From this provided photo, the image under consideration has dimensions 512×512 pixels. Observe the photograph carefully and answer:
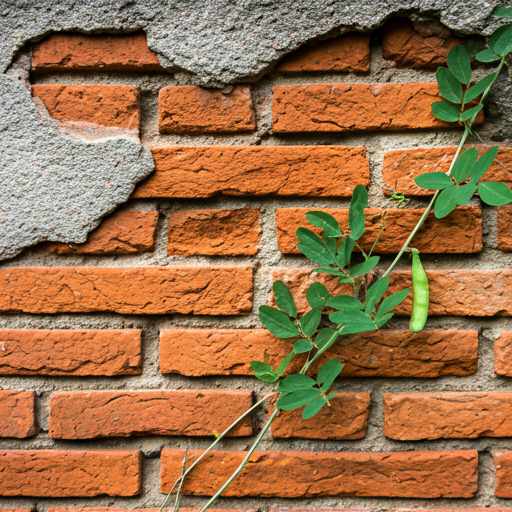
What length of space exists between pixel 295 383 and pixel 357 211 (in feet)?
0.96

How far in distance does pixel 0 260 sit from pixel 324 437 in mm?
637

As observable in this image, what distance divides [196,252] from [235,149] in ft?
0.62

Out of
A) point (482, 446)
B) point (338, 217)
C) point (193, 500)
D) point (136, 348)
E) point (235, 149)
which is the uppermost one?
point (235, 149)

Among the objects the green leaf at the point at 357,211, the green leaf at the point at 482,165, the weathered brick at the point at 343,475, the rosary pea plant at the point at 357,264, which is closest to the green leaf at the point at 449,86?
the rosary pea plant at the point at 357,264

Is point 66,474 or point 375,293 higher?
point 375,293

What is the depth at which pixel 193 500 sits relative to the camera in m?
0.68

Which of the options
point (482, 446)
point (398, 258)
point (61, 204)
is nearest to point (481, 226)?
point (398, 258)

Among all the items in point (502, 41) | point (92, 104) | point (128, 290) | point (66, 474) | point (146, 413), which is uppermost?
point (502, 41)

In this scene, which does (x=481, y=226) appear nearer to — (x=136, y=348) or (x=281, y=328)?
(x=281, y=328)

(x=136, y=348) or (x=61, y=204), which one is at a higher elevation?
(x=61, y=204)

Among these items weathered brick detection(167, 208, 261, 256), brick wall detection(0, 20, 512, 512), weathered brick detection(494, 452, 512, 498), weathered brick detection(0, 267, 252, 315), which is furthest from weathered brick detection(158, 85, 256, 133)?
weathered brick detection(494, 452, 512, 498)

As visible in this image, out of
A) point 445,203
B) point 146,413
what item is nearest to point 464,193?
point 445,203

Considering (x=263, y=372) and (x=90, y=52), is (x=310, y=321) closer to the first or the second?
(x=263, y=372)

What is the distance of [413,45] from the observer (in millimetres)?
672
